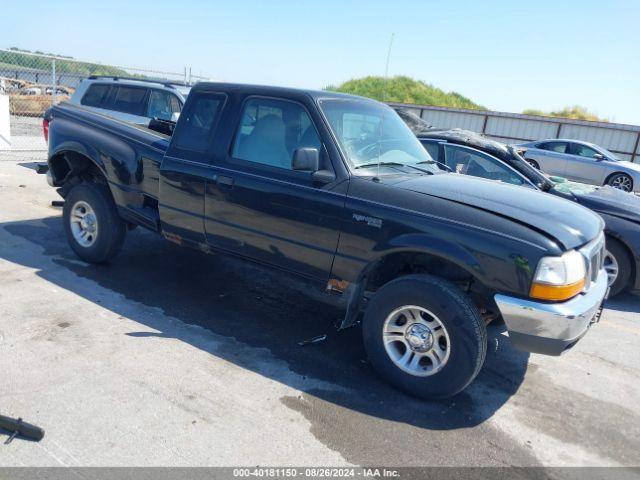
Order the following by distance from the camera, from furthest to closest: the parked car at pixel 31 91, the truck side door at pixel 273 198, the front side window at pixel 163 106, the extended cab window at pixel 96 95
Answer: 1. the parked car at pixel 31 91
2. the extended cab window at pixel 96 95
3. the front side window at pixel 163 106
4. the truck side door at pixel 273 198

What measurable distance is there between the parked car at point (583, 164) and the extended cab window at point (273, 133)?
12675mm

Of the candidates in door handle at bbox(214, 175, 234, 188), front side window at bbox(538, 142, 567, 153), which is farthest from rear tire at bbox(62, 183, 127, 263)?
front side window at bbox(538, 142, 567, 153)

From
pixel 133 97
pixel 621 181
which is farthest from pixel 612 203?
pixel 621 181

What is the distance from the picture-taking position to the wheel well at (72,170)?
17.9 feet

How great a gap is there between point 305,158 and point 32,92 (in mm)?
26851

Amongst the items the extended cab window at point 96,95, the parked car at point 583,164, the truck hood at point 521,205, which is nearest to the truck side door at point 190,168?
the truck hood at point 521,205

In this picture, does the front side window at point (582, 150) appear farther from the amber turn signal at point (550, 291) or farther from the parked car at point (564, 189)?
the amber turn signal at point (550, 291)

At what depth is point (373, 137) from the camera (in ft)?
13.6

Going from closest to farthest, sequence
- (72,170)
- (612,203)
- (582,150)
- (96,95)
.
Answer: (72,170), (612,203), (96,95), (582,150)

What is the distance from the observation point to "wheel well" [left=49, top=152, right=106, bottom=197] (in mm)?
5449

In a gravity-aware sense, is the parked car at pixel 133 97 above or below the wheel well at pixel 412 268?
above

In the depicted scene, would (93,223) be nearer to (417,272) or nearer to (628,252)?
(417,272)

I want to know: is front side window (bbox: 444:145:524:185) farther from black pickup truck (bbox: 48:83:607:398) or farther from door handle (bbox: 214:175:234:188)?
door handle (bbox: 214:175:234:188)

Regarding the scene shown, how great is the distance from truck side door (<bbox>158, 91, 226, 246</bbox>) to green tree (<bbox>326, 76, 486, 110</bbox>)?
3465 cm
